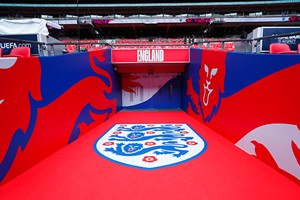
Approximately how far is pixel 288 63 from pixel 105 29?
21662mm

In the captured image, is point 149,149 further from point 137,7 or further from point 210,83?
point 137,7

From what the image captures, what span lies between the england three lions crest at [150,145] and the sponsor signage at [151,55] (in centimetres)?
245

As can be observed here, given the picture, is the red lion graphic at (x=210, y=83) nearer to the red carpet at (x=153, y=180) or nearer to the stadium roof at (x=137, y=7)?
the red carpet at (x=153, y=180)

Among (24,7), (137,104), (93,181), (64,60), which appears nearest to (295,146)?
(93,181)

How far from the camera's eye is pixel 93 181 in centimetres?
226

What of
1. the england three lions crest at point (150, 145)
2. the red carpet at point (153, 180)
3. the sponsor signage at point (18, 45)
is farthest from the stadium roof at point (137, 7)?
the red carpet at point (153, 180)

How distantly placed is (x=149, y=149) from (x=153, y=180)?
0.97 m

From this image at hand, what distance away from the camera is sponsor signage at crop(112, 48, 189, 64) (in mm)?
6164

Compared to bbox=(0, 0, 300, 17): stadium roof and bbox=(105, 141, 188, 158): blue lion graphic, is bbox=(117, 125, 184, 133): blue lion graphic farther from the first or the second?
bbox=(0, 0, 300, 17): stadium roof

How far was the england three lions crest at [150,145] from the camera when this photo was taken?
2.82m

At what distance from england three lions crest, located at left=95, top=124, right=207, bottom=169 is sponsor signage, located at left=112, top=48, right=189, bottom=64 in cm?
245

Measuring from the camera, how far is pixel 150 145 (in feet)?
11.2

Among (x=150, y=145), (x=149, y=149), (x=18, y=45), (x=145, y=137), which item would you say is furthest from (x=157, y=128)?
(x=18, y=45)

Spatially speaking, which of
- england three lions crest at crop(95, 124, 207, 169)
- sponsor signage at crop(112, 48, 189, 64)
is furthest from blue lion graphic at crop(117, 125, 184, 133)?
sponsor signage at crop(112, 48, 189, 64)
